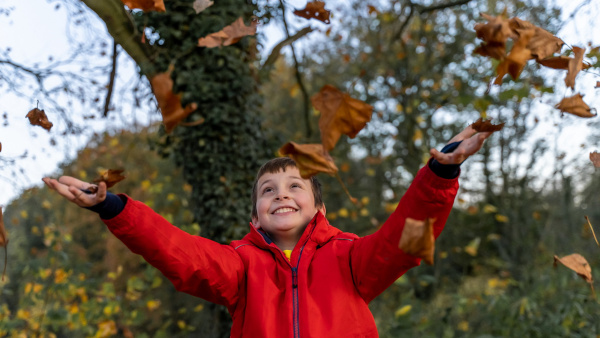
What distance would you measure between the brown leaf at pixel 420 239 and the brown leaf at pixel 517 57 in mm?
587

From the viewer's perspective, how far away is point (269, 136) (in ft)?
13.4

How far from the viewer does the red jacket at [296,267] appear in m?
1.54

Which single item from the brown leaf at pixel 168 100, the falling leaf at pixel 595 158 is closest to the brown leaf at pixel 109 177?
the brown leaf at pixel 168 100

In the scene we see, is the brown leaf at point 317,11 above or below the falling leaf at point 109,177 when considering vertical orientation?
above

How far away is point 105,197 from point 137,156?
10.4 meters

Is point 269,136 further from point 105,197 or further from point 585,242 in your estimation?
point 585,242

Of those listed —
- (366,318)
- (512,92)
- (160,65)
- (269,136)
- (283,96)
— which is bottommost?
(366,318)

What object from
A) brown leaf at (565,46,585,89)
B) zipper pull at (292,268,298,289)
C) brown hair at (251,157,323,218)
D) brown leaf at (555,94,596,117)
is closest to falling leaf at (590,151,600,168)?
brown leaf at (555,94,596,117)

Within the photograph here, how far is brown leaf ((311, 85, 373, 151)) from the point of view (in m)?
1.45

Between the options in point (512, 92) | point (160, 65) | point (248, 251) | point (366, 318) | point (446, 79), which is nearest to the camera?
point (366, 318)

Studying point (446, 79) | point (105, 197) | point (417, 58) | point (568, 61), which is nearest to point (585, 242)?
point (446, 79)

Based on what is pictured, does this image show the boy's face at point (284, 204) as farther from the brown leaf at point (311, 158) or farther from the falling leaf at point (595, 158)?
the falling leaf at point (595, 158)

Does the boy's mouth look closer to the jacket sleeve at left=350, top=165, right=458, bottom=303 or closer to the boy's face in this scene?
the boy's face

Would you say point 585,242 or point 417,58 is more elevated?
point 417,58
